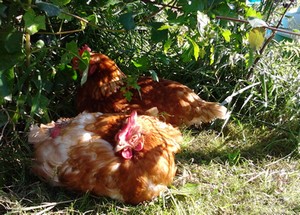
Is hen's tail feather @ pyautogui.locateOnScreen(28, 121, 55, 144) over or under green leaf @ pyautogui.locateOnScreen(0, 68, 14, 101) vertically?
under

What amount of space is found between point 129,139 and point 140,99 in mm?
658

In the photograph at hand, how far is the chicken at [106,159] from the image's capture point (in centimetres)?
208

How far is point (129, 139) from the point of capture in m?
2.10

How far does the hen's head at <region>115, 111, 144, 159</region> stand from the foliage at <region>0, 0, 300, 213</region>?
25 cm

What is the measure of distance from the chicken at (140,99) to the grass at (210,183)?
0.64 ft

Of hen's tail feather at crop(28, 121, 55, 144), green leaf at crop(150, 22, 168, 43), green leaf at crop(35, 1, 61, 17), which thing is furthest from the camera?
hen's tail feather at crop(28, 121, 55, 144)

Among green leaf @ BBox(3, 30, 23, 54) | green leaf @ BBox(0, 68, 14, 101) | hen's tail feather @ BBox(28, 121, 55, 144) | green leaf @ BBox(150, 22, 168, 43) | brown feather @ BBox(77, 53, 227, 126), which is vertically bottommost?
hen's tail feather @ BBox(28, 121, 55, 144)

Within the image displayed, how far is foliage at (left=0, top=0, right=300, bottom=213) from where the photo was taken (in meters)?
2.04

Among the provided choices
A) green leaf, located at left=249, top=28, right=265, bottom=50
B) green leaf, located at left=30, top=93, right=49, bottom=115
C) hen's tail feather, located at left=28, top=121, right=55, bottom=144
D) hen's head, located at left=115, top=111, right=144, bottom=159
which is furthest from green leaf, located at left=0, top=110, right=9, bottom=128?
green leaf, located at left=249, top=28, right=265, bottom=50

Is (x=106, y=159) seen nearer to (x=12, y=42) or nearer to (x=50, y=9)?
(x=12, y=42)

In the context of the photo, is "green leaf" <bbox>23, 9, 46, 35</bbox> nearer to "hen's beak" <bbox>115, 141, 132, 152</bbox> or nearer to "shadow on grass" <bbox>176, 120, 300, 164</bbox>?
"hen's beak" <bbox>115, 141, 132, 152</bbox>

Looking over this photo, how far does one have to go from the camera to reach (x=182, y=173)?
2447 millimetres

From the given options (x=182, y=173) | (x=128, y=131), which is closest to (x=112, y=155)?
(x=128, y=131)

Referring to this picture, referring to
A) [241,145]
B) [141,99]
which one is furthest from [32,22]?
[241,145]
